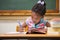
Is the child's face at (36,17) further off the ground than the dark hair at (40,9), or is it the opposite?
the dark hair at (40,9)

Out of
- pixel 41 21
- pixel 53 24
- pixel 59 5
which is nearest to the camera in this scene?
pixel 53 24

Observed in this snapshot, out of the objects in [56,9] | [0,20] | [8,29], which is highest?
[56,9]

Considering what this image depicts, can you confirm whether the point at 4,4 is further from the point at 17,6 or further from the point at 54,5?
the point at 54,5

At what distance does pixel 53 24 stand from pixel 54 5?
1470mm

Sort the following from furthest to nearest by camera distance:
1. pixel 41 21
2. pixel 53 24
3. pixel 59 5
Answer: pixel 59 5 < pixel 41 21 < pixel 53 24

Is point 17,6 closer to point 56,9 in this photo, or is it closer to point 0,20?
point 0,20

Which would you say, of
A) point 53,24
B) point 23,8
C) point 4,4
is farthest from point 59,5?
point 53,24

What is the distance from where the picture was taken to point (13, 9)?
8.72 feet

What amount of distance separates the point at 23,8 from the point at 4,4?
343mm

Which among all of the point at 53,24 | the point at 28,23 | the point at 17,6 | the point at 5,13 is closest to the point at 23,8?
the point at 17,6

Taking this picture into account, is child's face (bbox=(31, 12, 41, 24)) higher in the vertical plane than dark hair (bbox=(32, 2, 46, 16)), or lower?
lower

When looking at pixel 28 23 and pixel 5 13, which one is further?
pixel 5 13

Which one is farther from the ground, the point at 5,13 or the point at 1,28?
the point at 5,13

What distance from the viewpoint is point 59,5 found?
2.61 meters
